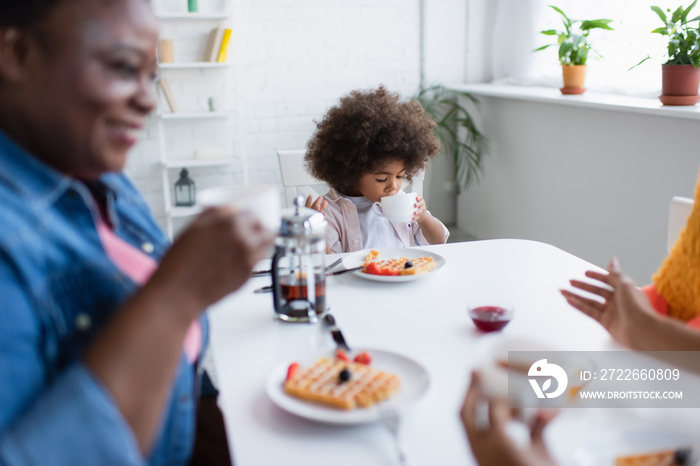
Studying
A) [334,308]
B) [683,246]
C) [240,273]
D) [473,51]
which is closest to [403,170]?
[334,308]

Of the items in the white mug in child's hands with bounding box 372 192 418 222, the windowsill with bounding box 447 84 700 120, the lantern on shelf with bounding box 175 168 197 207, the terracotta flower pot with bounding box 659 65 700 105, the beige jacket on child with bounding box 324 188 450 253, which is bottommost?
the lantern on shelf with bounding box 175 168 197 207

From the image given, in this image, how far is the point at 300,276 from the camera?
1268 millimetres

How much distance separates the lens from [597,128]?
3.04 metres

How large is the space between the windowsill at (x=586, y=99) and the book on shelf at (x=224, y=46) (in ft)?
4.83

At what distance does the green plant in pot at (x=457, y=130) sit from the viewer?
13.5 feet

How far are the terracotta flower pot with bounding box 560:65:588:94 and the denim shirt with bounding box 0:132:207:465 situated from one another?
2.86 m

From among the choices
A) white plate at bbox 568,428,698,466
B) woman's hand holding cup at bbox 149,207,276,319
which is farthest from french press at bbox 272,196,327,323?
white plate at bbox 568,428,698,466

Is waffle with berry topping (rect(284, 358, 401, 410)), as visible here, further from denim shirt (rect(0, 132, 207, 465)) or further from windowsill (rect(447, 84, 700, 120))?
windowsill (rect(447, 84, 700, 120))

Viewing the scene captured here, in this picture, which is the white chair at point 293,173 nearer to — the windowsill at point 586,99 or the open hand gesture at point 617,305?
the open hand gesture at point 617,305

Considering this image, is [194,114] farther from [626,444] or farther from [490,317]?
[626,444]

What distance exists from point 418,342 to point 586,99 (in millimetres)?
2277

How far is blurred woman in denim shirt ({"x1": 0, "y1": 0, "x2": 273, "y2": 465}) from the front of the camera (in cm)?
62

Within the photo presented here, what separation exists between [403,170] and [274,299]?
3.33ft

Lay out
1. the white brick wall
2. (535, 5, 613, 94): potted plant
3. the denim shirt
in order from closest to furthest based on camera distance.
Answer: the denim shirt
(535, 5, 613, 94): potted plant
the white brick wall
